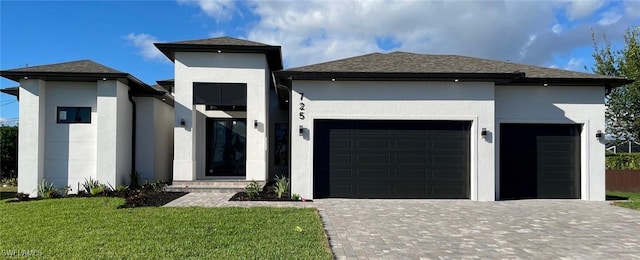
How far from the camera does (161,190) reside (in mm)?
11789

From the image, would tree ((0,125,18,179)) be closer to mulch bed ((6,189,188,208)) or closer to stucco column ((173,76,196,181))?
mulch bed ((6,189,188,208))

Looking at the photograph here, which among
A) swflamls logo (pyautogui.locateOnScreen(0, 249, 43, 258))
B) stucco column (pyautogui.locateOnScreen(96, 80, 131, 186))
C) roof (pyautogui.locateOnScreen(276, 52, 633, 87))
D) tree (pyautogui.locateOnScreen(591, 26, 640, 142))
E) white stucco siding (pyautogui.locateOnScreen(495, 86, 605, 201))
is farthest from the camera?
tree (pyautogui.locateOnScreen(591, 26, 640, 142))

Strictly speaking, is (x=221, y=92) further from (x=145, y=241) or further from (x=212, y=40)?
(x=145, y=241)

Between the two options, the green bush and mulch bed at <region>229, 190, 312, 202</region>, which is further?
the green bush

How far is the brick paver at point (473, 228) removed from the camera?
5598mm

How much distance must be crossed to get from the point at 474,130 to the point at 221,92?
7.84 metres

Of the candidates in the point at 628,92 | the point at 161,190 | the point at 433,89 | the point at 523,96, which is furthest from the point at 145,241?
the point at 628,92

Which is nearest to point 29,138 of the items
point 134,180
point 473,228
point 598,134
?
point 134,180

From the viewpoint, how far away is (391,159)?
1105 centimetres

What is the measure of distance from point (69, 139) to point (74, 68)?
219cm

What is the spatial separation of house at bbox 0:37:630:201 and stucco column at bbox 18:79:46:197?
0.10ft

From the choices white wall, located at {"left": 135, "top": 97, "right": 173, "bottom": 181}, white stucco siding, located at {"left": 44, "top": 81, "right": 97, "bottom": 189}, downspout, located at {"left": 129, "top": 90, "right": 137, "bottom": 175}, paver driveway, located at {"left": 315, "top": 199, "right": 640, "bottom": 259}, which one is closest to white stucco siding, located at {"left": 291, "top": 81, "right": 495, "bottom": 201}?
paver driveway, located at {"left": 315, "top": 199, "right": 640, "bottom": 259}

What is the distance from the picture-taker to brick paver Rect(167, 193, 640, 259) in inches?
220

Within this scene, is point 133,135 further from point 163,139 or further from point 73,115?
point 73,115
